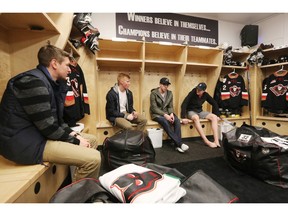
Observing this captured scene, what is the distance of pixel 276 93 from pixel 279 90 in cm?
7

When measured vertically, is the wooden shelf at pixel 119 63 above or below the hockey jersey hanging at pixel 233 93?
above

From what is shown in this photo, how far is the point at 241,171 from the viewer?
5.69 feet

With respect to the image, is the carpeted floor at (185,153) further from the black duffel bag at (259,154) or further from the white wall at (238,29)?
the white wall at (238,29)

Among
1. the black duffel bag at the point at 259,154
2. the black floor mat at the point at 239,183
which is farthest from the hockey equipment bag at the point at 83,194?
the black duffel bag at the point at 259,154

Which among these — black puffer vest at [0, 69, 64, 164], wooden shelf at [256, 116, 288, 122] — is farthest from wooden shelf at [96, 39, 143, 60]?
wooden shelf at [256, 116, 288, 122]

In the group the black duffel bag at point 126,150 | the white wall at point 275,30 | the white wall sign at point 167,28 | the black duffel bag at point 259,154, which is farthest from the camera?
the white wall at point 275,30

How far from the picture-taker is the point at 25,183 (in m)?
0.82

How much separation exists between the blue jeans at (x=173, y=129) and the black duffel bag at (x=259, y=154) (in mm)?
764

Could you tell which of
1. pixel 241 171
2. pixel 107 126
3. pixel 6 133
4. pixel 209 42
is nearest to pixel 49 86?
pixel 6 133

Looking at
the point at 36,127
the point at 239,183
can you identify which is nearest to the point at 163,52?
the point at 239,183

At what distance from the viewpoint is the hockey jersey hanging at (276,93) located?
2979 mm

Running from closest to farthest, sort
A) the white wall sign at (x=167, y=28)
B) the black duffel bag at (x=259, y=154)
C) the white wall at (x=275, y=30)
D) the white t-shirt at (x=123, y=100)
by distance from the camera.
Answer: the black duffel bag at (x=259, y=154), the white t-shirt at (x=123, y=100), the white wall sign at (x=167, y=28), the white wall at (x=275, y=30)

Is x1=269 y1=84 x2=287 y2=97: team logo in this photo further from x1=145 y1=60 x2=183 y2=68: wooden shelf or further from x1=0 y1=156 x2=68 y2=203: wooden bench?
x1=0 y1=156 x2=68 y2=203: wooden bench

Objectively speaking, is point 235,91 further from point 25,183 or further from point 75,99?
point 25,183
